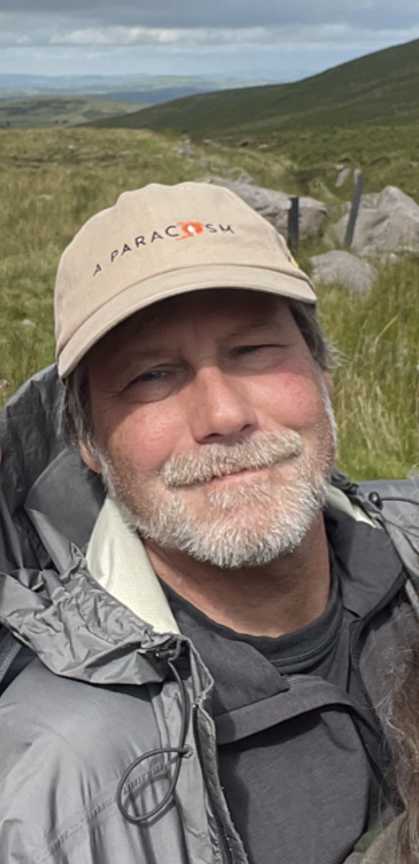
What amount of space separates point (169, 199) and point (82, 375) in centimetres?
48

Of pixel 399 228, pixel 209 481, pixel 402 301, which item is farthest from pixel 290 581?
pixel 399 228

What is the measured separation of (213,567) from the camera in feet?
7.63

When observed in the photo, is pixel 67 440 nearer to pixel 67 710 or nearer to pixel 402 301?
pixel 67 710

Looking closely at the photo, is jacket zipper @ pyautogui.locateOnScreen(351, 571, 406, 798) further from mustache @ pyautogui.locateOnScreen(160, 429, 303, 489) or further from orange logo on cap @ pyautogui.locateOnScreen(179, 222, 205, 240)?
orange logo on cap @ pyautogui.locateOnScreen(179, 222, 205, 240)

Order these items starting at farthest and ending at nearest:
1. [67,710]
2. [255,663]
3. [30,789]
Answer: [255,663], [67,710], [30,789]

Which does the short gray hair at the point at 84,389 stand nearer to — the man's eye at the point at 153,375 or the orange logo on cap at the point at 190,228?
the man's eye at the point at 153,375

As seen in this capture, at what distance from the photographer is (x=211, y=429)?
221cm

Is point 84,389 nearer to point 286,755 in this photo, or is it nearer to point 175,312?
point 175,312

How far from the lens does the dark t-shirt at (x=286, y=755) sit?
6.61ft

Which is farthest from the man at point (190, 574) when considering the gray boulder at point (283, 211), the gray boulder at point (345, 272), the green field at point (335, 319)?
the gray boulder at point (283, 211)

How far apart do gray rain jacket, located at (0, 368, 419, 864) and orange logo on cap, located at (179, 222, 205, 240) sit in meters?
0.72

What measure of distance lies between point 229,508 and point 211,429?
0.61ft

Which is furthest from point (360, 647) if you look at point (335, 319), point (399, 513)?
point (335, 319)

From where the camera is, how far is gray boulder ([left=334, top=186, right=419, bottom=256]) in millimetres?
17188
